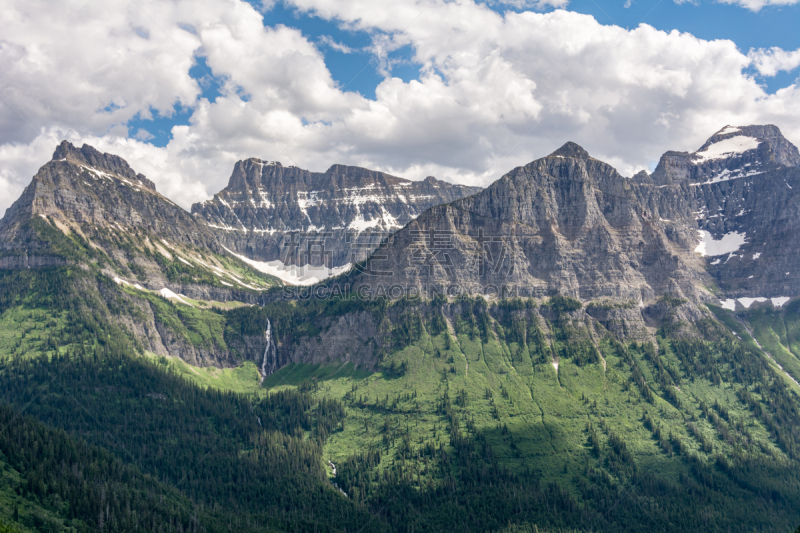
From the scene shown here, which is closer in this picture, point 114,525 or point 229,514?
point 114,525

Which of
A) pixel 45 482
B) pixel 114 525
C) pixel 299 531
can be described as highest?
pixel 45 482

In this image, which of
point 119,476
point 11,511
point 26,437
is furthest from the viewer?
point 119,476

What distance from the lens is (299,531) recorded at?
197875mm

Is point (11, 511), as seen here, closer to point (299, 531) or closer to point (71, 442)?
point (71, 442)

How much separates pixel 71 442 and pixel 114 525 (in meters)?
43.2

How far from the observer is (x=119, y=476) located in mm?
184625

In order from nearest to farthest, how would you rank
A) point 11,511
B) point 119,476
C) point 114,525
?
1. point 11,511
2. point 114,525
3. point 119,476

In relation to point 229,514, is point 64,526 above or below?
above

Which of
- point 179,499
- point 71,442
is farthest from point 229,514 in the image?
point 71,442

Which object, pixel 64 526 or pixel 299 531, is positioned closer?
pixel 64 526

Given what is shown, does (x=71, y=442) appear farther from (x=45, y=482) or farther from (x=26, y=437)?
(x=45, y=482)

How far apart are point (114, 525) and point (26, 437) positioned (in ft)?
133

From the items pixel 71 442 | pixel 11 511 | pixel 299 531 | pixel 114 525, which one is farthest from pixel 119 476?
pixel 299 531

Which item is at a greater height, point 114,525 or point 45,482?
point 45,482
